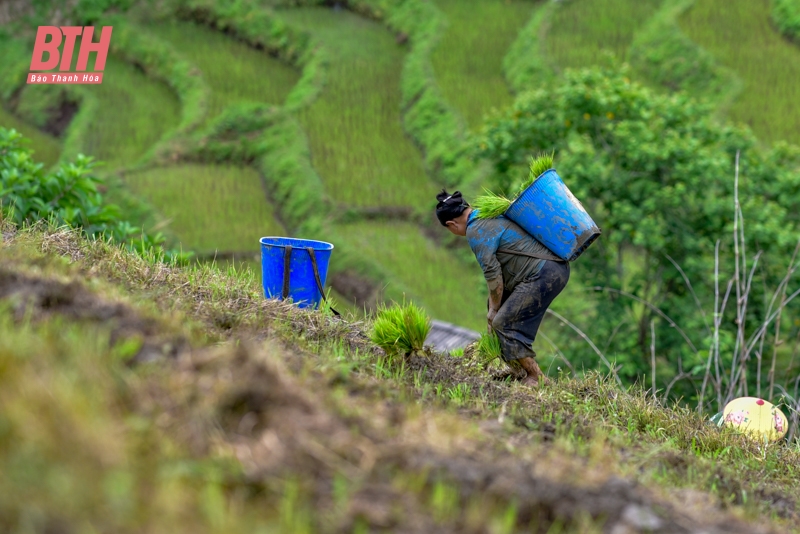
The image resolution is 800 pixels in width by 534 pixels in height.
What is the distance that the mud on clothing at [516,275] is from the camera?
13.0 ft

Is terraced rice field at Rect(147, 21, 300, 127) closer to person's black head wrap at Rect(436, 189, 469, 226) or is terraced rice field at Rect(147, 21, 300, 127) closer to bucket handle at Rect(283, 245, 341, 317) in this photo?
bucket handle at Rect(283, 245, 341, 317)

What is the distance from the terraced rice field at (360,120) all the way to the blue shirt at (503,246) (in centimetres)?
804

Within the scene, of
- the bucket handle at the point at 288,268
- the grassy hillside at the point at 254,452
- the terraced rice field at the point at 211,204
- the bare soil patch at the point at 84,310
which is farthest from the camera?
the terraced rice field at the point at 211,204

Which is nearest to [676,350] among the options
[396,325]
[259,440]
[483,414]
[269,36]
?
[396,325]

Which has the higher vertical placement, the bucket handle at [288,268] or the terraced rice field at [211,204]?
the bucket handle at [288,268]

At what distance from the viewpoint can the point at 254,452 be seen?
1773mm

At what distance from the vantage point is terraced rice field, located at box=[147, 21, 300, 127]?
14.7m

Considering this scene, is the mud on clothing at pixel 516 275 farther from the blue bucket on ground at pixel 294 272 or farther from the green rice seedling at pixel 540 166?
the blue bucket on ground at pixel 294 272

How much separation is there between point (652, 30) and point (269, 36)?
25.3 feet

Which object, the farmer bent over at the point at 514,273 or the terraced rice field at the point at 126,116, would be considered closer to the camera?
the farmer bent over at the point at 514,273

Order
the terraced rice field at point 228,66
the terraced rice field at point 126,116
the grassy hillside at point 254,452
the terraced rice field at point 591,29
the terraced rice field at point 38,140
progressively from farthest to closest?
the terraced rice field at point 228,66, the terraced rice field at point 38,140, the terraced rice field at point 126,116, the terraced rice field at point 591,29, the grassy hillside at point 254,452

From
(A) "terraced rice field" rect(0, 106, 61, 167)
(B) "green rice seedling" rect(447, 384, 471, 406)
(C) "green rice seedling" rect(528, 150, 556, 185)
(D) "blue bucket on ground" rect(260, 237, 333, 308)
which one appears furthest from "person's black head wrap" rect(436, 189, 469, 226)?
(A) "terraced rice field" rect(0, 106, 61, 167)

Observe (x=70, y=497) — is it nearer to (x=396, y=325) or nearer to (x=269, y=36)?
(x=396, y=325)

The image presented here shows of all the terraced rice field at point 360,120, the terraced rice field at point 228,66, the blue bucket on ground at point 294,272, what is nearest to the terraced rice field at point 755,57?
the terraced rice field at point 360,120
